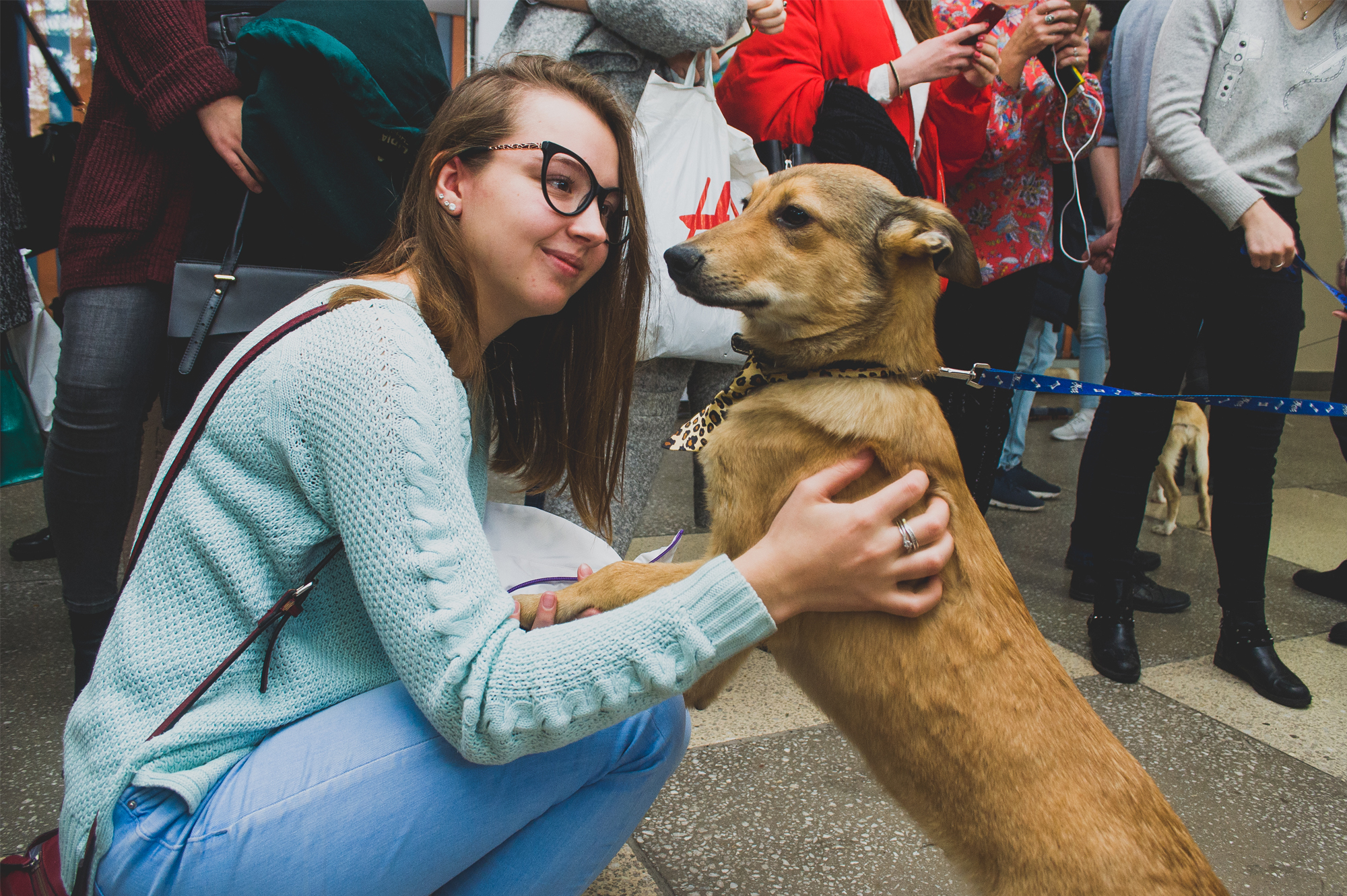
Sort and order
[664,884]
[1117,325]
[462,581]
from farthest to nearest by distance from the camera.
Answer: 1. [1117,325]
2. [664,884]
3. [462,581]

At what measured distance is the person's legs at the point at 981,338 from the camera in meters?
3.33

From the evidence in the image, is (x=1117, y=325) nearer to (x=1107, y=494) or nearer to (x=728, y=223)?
(x=1107, y=494)

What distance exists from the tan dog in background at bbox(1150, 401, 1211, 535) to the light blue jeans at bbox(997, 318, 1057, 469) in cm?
77

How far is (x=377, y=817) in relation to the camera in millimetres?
1135

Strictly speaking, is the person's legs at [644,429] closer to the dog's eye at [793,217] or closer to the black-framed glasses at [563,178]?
the dog's eye at [793,217]

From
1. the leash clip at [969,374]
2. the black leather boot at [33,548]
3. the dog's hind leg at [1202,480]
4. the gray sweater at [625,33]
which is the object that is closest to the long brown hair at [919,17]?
the gray sweater at [625,33]

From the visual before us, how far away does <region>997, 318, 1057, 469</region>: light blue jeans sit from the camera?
4.93m

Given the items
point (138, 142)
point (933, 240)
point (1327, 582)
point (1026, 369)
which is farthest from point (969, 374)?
point (1026, 369)

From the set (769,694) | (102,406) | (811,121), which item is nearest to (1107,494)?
(769,694)

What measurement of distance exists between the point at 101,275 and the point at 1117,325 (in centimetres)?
311

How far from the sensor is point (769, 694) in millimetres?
2697

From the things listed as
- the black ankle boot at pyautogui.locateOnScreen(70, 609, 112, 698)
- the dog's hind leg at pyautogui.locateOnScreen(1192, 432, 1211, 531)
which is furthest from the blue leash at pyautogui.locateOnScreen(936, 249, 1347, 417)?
the dog's hind leg at pyautogui.locateOnScreen(1192, 432, 1211, 531)

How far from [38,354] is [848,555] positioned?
11.0 ft

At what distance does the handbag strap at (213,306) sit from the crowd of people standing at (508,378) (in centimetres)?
7
